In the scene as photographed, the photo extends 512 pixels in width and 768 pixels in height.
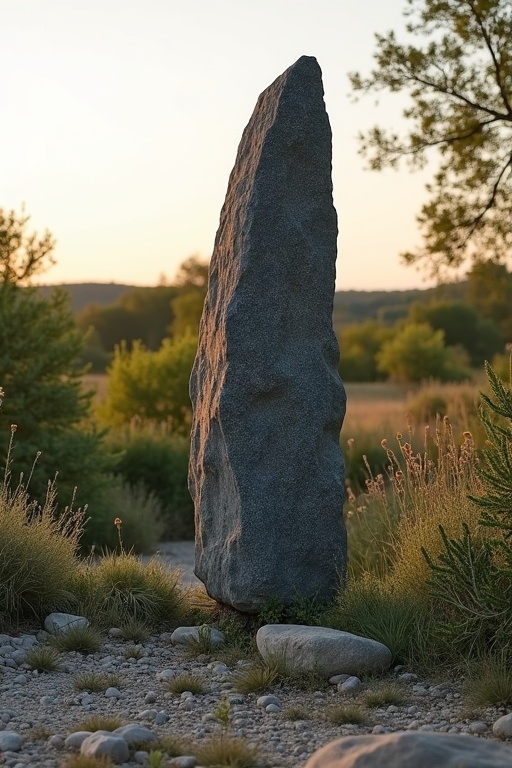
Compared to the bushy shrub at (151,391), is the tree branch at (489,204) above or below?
above

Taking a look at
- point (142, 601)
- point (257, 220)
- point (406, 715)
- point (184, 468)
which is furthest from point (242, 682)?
point (184, 468)

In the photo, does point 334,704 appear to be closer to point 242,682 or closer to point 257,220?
point 242,682

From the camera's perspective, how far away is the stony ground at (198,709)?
412 centimetres

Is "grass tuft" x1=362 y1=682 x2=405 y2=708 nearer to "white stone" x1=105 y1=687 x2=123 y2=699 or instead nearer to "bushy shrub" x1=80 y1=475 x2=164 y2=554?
"white stone" x1=105 y1=687 x2=123 y2=699

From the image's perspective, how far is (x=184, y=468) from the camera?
13094 mm

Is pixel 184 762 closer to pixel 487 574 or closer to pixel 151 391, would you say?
pixel 487 574

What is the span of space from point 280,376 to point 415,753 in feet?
9.73

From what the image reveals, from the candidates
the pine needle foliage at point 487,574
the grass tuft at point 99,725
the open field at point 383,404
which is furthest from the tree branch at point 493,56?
the grass tuft at point 99,725

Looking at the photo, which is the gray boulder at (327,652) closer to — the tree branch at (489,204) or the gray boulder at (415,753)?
the gray boulder at (415,753)

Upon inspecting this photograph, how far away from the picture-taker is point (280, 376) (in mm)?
5812

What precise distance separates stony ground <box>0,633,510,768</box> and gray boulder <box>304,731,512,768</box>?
1.86 feet

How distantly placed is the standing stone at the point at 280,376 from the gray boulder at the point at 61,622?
84 centimetres

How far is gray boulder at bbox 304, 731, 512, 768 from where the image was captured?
310cm

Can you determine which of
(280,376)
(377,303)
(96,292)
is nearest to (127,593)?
(280,376)
